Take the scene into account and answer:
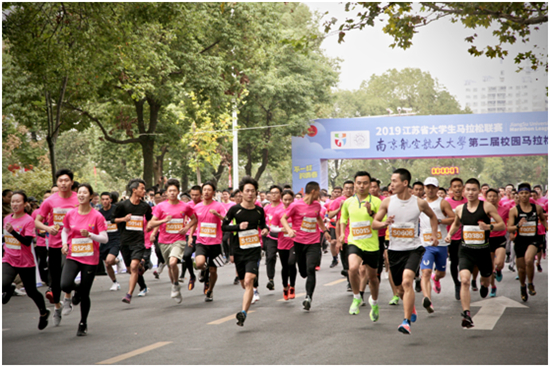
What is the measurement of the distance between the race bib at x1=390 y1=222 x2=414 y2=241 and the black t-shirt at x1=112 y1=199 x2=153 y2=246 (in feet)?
16.1

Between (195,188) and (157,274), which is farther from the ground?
(195,188)

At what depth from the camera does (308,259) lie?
10.4 metres

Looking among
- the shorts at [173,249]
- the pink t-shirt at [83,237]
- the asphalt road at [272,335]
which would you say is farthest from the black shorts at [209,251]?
the pink t-shirt at [83,237]

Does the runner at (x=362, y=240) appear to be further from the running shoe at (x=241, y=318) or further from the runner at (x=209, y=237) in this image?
the runner at (x=209, y=237)

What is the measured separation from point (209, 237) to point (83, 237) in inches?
118

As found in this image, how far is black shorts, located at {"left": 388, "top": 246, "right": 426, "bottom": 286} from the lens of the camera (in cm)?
798

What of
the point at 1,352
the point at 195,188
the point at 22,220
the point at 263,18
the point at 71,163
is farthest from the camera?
the point at 71,163

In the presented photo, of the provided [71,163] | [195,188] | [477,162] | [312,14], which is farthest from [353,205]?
[477,162]

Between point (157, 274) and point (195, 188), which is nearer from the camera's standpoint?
point (195, 188)

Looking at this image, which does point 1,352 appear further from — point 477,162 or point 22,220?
point 477,162

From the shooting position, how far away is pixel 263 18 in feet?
91.7

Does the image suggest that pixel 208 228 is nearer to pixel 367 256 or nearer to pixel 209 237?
pixel 209 237

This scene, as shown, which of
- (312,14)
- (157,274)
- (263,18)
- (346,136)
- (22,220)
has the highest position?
(312,14)

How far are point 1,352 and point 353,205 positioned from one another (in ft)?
15.3
